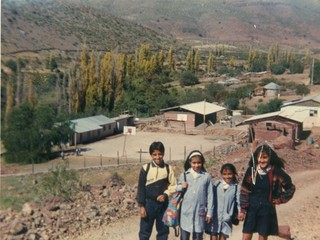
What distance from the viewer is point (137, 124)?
34.1m

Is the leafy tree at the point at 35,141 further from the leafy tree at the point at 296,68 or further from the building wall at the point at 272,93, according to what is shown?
the leafy tree at the point at 296,68

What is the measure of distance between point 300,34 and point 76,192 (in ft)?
445

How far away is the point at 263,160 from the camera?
4789 mm

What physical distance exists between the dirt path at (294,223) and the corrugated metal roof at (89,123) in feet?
63.2

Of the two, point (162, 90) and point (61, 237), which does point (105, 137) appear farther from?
point (61, 237)

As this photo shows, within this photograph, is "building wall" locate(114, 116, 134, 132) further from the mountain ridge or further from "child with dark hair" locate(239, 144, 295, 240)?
the mountain ridge

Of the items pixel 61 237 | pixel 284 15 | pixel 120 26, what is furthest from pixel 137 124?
pixel 284 15

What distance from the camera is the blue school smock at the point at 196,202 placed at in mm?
4852

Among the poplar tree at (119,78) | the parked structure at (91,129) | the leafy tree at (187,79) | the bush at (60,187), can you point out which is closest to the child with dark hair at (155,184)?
the bush at (60,187)

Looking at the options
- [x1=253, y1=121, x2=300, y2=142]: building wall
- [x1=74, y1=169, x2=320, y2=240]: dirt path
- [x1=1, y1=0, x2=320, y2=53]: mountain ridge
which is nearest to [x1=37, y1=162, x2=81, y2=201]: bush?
[x1=74, y1=169, x2=320, y2=240]: dirt path

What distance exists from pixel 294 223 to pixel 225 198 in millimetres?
3314

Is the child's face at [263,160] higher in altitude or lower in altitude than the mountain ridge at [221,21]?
lower

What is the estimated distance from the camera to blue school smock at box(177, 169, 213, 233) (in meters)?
4.85

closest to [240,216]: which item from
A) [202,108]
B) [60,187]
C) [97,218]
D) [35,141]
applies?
[97,218]
